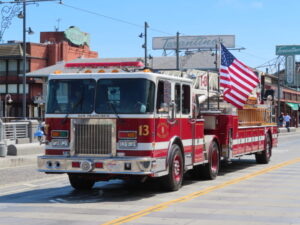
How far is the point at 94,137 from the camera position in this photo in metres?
11.7

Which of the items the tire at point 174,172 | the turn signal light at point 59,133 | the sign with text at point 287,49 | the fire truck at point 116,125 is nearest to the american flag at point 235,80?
the fire truck at point 116,125

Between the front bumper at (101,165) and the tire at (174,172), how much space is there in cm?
72

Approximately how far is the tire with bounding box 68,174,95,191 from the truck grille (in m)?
1.34

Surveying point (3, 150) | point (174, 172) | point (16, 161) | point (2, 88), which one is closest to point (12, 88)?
point (2, 88)

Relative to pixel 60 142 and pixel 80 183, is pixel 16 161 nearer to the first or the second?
pixel 80 183

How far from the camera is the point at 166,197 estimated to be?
11.8 metres

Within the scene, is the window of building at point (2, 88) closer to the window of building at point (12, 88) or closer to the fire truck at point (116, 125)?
the window of building at point (12, 88)

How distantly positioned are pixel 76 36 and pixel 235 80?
69.4 m

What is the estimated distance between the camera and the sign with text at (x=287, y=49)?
96.7 m

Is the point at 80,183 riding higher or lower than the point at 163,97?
lower

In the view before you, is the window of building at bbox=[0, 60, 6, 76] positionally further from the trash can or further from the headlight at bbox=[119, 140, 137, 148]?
the headlight at bbox=[119, 140, 137, 148]

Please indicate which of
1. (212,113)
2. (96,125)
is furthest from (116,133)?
(212,113)

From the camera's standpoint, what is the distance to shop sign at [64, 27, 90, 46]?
271 feet

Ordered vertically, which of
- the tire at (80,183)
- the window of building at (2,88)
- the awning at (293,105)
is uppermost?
the window of building at (2,88)
